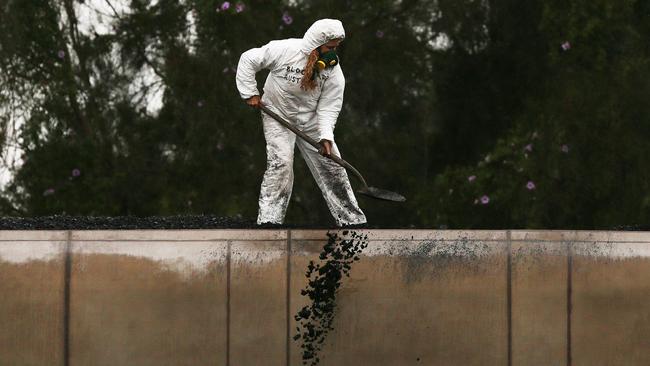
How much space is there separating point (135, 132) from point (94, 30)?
1.21 m

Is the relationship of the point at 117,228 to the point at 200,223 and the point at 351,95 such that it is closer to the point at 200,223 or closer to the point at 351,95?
the point at 200,223

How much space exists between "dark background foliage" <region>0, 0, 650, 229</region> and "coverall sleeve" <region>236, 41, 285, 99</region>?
5668 mm

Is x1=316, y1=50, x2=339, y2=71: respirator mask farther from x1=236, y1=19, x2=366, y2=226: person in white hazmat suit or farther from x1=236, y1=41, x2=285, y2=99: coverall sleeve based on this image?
x1=236, y1=41, x2=285, y2=99: coverall sleeve

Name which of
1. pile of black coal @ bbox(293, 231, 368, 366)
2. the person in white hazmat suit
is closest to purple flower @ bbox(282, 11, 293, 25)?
the person in white hazmat suit

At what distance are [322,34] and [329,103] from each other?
1.85 feet

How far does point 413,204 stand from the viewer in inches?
671

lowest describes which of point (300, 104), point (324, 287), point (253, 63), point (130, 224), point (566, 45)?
point (324, 287)

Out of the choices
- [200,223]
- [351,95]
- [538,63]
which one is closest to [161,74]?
[351,95]

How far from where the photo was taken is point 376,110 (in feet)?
56.0

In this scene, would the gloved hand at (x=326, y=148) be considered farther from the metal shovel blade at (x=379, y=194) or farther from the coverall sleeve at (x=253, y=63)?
the coverall sleeve at (x=253, y=63)

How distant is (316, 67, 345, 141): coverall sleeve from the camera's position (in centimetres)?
1077

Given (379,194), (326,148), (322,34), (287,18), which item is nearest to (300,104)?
(326,148)

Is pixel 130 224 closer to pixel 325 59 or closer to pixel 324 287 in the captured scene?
pixel 324 287

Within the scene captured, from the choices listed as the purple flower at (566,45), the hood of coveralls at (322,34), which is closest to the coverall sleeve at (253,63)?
the hood of coveralls at (322,34)
